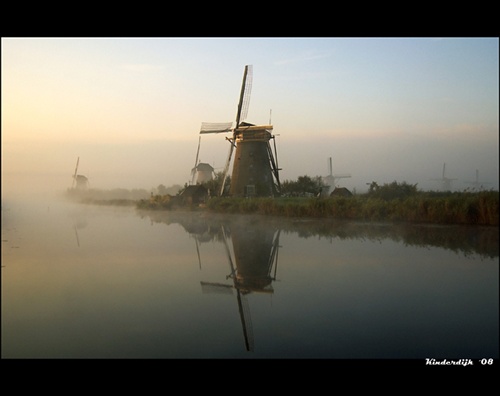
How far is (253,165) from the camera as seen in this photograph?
67.3ft

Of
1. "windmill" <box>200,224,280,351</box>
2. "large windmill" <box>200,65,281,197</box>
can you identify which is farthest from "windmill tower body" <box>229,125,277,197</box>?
"windmill" <box>200,224,280,351</box>

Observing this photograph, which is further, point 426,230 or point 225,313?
point 426,230

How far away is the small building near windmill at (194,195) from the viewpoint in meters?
22.2

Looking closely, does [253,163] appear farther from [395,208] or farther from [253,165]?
[395,208]

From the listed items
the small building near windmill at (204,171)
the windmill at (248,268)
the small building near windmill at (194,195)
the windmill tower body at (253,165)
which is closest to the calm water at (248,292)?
the windmill at (248,268)

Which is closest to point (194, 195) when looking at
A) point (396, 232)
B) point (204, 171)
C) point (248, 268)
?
point (204, 171)

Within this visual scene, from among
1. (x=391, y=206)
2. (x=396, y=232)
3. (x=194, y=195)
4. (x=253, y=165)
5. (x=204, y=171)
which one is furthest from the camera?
(x=204, y=171)

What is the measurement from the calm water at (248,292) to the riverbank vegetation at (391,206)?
0.63 m

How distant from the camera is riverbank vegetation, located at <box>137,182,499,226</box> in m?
8.98

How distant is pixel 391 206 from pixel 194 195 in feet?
46.6
